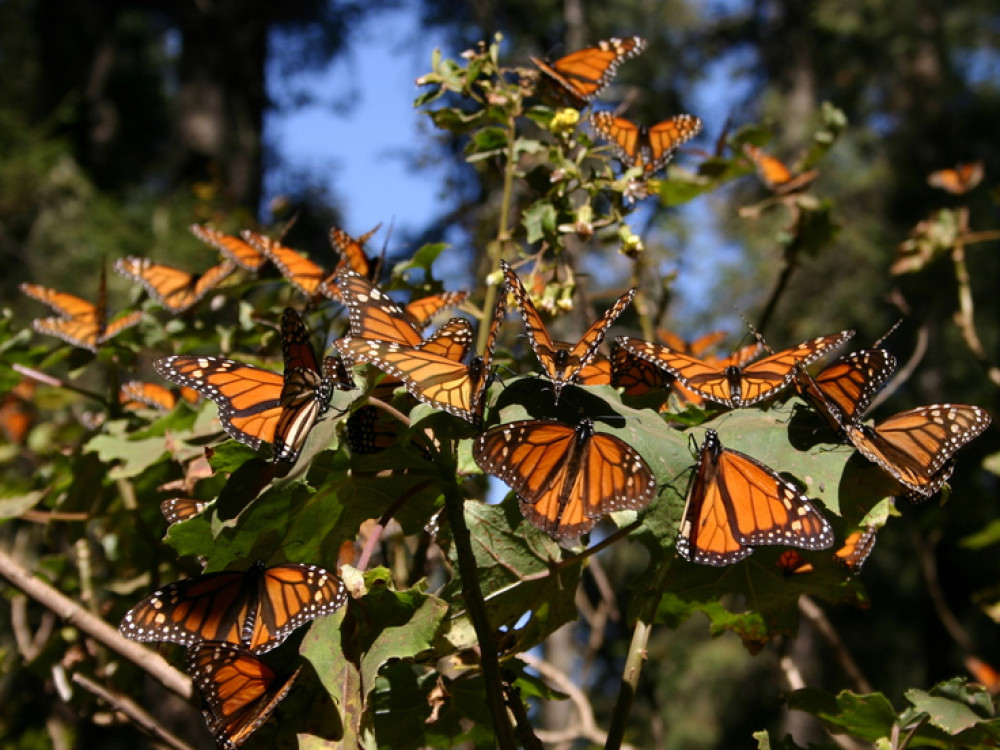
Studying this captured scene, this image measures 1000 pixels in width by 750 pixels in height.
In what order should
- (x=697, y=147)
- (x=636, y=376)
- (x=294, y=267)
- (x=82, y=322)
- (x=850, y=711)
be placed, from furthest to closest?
1. (x=697, y=147)
2. (x=82, y=322)
3. (x=294, y=267)
4. (x=636, y=376)
5. (x=850, y=711)

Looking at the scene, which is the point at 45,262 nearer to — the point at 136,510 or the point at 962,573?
the point at 136,510

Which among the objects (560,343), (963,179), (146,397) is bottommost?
(560,343)

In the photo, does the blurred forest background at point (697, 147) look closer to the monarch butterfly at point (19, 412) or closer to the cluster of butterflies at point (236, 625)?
the monarch butterfly at point (19, 412)

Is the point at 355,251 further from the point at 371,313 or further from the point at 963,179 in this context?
the point at 963,179

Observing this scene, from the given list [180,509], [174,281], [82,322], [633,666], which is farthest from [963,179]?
[180,509]

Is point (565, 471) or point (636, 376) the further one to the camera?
point (636, 376)

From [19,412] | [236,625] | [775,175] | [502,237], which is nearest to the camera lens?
[236,625]

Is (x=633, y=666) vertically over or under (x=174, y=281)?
under
